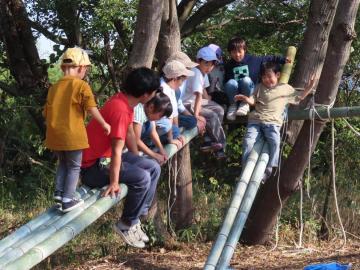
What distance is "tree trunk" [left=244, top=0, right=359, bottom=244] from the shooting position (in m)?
5.40

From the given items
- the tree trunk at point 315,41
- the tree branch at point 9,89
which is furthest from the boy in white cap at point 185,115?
the tree branch at point 9,89

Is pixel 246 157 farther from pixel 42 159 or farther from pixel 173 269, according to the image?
pixel 42 159

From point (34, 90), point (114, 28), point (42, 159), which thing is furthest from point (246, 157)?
point (42, 159)

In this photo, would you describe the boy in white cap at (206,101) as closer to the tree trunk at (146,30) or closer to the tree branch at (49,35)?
the tree trunk at (146,30)

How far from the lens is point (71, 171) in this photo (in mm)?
3889

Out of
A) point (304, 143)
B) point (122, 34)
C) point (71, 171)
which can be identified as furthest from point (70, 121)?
point (122, 34)

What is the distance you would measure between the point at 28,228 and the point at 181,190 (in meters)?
2.87

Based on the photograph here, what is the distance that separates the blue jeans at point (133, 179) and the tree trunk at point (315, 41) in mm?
2094

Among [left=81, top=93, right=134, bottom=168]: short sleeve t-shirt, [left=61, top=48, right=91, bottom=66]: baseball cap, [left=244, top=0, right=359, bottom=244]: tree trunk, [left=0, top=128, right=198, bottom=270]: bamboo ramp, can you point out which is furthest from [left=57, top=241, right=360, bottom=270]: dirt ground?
[left=61, top=48, right=91, bottom=66]: baseball cap

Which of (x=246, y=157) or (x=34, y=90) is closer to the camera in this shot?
→ (x=246, y=157)

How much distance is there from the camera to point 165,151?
4734 mm

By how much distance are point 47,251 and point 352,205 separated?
15.7 feet

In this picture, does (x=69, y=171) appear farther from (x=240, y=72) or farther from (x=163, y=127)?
(x=240, y=72)

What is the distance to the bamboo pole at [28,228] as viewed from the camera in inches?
142
